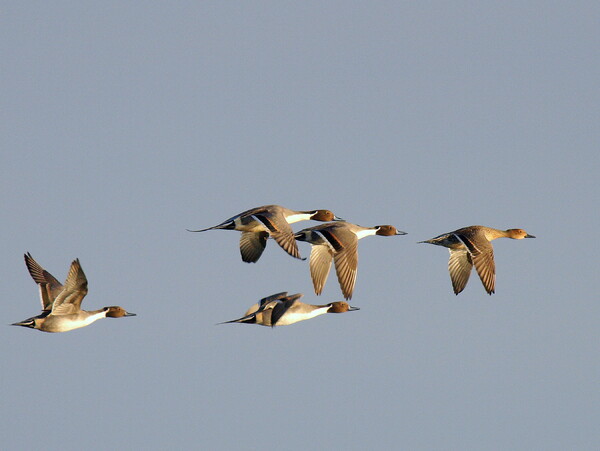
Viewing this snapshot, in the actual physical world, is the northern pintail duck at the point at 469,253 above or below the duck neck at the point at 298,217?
below

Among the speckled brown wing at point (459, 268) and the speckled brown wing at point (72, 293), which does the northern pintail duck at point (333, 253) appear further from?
the speckled brown wing at point (72, 293)

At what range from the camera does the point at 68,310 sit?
22.9 meters

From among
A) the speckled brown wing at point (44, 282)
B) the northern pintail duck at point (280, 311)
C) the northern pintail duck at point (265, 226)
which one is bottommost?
the northern pintail duck at point (280, 311)

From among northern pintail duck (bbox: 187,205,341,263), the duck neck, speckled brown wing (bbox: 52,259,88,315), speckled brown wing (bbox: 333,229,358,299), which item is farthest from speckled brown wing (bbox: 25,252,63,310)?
speckled brown wing (bbox: 333,229,358,299)

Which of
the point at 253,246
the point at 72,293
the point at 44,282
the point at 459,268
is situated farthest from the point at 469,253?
the point at 44,282

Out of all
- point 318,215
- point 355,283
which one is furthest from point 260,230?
point 355,283

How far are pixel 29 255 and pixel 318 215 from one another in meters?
6.01

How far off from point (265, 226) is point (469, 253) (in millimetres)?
4043

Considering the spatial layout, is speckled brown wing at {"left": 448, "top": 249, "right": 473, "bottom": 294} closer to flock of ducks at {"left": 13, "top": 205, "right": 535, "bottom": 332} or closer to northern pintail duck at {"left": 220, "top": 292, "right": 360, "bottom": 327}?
flock of ducks at {"left": 13, "top": 205, "right": 535, "bottom": 332}

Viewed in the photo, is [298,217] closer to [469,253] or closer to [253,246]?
[253,246]

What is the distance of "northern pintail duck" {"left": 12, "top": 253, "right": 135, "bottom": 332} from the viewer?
73.5 ft

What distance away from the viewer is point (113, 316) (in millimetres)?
24219

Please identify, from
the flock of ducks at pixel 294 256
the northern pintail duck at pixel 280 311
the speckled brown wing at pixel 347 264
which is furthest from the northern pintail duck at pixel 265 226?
the northern pintail duck at pixel 280 311

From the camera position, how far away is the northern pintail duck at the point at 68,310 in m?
22.4
